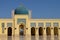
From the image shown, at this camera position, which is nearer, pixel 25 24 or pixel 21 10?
pixel 25 24

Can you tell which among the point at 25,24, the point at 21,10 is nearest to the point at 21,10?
the point at 21,10

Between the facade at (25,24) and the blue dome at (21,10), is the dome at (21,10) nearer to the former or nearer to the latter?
the blue dome at (21,10)

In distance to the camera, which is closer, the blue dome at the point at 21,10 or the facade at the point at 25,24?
the facade at the point at 25,24

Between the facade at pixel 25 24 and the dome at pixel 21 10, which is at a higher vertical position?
the dome at pixel 21 10

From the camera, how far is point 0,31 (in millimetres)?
29047

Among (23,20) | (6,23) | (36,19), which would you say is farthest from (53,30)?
(6,23)

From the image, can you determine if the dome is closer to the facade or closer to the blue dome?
the blue dome

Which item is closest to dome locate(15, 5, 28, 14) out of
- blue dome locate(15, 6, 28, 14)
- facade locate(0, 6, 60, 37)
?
blue dome locate(15, 6, 28, 14)

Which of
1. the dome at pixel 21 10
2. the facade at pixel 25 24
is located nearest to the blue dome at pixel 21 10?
the dome at pixel 21 10

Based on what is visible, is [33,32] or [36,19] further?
[33,32]

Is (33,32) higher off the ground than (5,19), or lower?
lower

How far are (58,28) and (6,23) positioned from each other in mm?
8340

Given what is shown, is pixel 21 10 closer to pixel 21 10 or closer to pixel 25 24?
pixel 21 10

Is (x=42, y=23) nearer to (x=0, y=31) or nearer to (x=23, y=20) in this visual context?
(x=23, y=20)
